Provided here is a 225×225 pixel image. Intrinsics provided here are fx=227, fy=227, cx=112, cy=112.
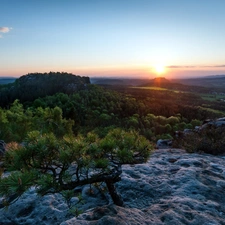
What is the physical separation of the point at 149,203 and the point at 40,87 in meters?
143

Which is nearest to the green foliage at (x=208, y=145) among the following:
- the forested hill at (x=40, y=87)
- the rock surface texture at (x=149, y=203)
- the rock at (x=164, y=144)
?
the rock at (x=164, y=144)

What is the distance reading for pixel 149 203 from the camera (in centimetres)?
537

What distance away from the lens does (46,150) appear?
3664mm

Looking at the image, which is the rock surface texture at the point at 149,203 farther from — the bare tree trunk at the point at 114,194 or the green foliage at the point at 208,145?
the green foliage at the point at 208,145

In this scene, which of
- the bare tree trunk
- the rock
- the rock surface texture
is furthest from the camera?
the rock

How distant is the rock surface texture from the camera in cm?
446

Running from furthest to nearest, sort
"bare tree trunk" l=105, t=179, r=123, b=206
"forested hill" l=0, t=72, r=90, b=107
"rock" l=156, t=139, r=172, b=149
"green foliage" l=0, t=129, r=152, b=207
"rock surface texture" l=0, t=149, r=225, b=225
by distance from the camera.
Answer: "forested hill" l=0, t=72, r=90, b=107, "rock" l=156, t=139, r=172, b=149, "bare tree trunk" l=105, t=179, r=123, b=206, "rock surface texture" l=0, t=149, r=225, b=225, "green foliage" l=0, t=129, r=152, b=207

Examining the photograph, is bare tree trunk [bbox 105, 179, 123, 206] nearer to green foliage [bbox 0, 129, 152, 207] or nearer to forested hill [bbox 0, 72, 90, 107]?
green foliage [bbox 0, 129, 152, 207]

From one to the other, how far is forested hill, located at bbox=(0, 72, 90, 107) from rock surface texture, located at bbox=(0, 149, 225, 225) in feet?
384

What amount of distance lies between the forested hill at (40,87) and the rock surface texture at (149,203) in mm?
117160

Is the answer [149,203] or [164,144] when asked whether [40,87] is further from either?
[149,203]

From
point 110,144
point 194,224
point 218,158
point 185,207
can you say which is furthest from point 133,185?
point 218,158

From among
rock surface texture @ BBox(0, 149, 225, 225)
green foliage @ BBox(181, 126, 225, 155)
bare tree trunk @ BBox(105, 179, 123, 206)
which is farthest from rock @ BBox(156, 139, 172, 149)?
bare tree trunk @ BBox(105, 179, 123, 206)

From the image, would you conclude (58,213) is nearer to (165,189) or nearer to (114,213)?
(114,213)
